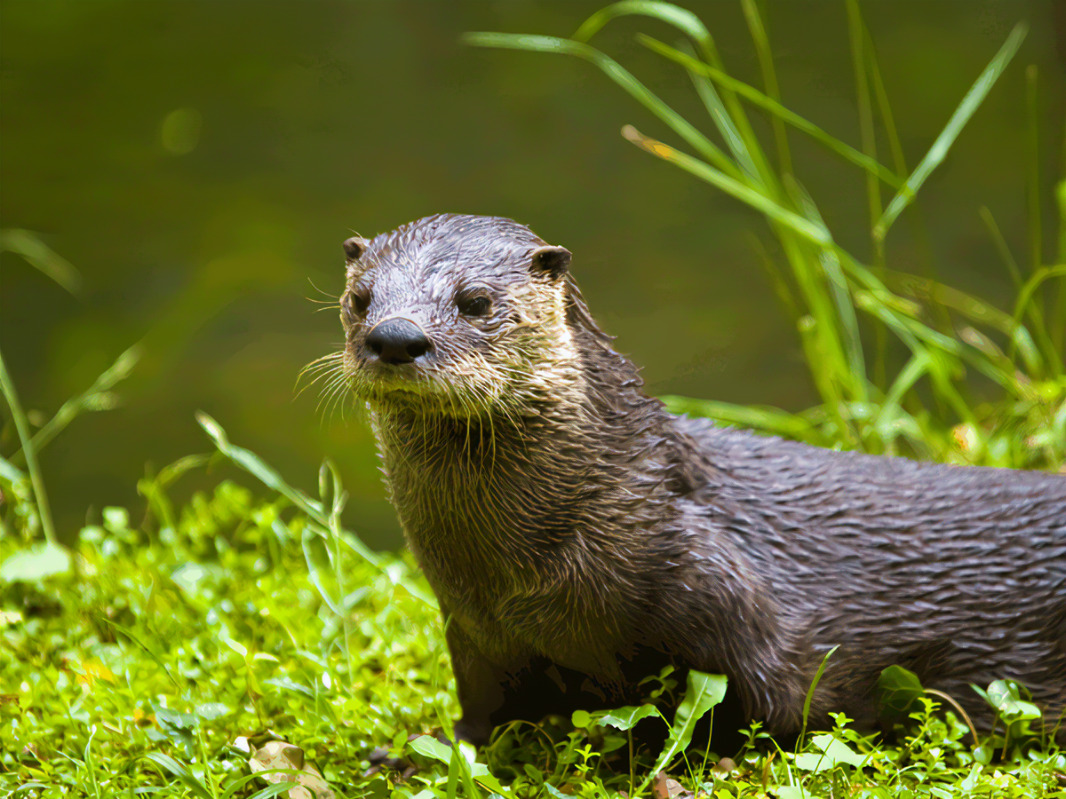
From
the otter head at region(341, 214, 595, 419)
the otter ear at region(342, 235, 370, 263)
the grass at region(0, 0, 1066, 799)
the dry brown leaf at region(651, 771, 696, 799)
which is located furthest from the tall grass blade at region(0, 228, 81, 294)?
the dry brown leaf at region(651, 771, 696, 799)

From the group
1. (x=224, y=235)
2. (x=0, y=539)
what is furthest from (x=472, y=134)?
(x=0, y=539)

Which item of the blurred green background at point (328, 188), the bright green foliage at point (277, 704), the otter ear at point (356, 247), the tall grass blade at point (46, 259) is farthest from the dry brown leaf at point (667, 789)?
the tall grass blade at point (46, 259)

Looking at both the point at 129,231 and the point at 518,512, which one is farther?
the point at 129,231

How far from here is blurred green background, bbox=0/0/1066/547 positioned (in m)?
5.02

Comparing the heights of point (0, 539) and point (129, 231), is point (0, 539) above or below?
below

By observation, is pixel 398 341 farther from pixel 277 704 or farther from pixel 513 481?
pixel 277 704

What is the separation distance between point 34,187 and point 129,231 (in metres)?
0.49

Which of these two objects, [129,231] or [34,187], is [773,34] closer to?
[129,231]

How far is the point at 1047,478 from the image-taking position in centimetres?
243

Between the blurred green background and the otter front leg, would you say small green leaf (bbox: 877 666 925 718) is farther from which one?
the blurred green background

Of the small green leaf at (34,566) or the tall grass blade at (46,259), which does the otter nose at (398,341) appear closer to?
the small green leaf at (34,566)

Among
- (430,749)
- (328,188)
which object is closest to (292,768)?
(430,749)

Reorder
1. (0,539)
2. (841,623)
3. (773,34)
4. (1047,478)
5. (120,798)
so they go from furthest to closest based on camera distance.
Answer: (773,34) → (0,539) → (1047,478) → (841,623) → (120,798)

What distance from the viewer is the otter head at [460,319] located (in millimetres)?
1854
